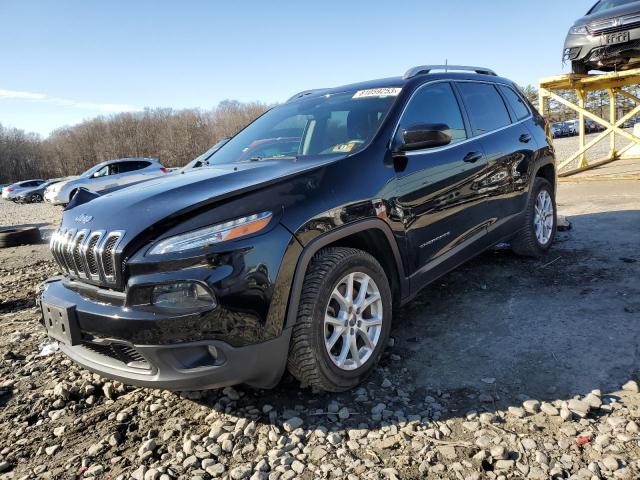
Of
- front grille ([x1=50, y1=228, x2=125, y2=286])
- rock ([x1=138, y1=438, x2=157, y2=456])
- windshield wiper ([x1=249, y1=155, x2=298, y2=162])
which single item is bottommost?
rock ([x1=138, y1=438, x2=157, y2=456])

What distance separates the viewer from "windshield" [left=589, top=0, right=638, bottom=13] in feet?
30.2

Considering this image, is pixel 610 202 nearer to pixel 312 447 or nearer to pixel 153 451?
pixel 312 447

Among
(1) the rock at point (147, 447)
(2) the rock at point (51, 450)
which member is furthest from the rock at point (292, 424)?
(2) the rock at point (51, 450)

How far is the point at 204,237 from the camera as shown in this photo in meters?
2.15

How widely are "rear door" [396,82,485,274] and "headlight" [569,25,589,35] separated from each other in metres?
7.38

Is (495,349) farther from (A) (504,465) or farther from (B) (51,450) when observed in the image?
(B) (51,450)

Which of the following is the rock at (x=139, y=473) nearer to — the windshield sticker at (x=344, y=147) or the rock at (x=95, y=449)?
the rock at (x=95, y=449)

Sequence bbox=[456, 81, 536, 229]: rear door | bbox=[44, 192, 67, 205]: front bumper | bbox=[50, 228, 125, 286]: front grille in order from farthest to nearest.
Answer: bbox=[44, 192, 67, 205]: front bumper
bbox=[456, 81, 536, 229]: rear door
bbox=[50, 228, 125, 286]: front grille

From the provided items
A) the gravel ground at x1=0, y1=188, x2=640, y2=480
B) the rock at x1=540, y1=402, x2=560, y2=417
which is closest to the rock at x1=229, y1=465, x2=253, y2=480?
the gravel ground at x1=0, y1=188, x2=640, y2=480

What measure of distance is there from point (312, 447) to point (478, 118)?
118 inches

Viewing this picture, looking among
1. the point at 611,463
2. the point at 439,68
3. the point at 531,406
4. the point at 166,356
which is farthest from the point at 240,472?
the point at 439,68

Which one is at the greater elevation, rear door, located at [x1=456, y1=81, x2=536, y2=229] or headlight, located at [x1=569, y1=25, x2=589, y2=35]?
headlight, located at [x1=569, y1=25, x2=589, y2=35]

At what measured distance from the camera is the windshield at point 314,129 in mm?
3162

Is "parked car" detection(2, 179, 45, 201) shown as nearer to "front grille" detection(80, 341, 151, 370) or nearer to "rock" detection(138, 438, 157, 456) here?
"front grille" detection(80, 341, 151, 370)
